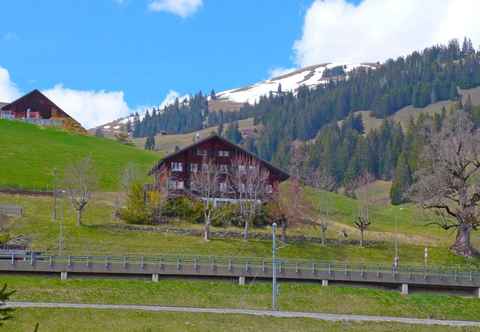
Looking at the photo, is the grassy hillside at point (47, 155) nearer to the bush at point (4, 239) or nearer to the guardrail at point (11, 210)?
the guardrail at point (11, 210)

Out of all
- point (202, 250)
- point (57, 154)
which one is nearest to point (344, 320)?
point (202, 250)

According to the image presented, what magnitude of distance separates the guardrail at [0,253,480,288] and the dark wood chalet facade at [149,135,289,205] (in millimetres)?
27916

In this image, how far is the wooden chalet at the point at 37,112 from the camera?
15875cm

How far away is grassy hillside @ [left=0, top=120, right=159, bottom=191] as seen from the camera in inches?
4183

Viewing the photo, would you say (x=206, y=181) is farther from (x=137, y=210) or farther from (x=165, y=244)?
(x=165, y=244)

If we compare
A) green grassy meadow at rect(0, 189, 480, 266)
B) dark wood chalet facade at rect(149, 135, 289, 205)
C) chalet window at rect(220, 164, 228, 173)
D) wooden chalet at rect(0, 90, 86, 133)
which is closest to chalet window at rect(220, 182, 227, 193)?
dark wood chalet facade at rect(149, 135, 289, 205)

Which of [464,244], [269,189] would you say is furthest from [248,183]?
[464,244]

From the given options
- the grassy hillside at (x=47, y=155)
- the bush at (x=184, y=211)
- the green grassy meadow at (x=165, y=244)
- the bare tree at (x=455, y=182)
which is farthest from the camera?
the grassy hillside at (x=47, y=155)

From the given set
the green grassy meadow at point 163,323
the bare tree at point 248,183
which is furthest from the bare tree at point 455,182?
the green grassy meadow at point 163,323

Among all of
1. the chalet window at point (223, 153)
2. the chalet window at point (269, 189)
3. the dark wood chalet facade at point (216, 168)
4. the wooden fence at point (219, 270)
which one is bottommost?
the wooden fence at point (219, 270)

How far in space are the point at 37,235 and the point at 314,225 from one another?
31604 mm

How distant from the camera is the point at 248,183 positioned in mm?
87875

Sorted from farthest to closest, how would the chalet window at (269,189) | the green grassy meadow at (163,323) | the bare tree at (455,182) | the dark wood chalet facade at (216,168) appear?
the dark wood chalet facade at (216,168) < the chalet window at (269,189) < the bare tree at (455,182) < the green grassy meadow at (163,323)

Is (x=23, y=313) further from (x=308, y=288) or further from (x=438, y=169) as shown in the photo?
(x=438, y=169)
